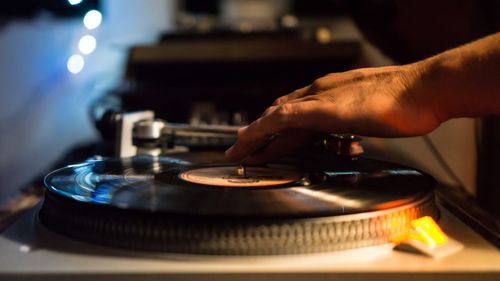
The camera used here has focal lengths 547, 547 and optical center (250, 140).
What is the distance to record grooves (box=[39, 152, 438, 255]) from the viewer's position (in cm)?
53

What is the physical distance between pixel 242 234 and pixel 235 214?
0.07 feet

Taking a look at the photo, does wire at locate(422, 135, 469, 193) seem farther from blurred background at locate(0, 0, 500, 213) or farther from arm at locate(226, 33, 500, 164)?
arm at locate(226, 33, 500, 164)

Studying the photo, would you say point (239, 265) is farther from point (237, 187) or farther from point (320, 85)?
point (320, 85)

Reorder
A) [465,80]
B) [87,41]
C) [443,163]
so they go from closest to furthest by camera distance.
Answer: [465,80] → [443,163] → [87,41]

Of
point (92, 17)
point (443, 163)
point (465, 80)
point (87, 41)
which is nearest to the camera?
point (465, 80)

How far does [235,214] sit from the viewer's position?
20.7 inches

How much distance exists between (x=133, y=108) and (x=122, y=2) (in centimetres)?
91

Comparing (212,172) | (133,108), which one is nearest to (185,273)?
(212,172)

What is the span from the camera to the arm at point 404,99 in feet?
2.09

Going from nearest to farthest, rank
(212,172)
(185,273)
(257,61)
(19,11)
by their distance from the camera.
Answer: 1. (185,273)
2. (212,172)
3. (19,11)
4. (257,61)

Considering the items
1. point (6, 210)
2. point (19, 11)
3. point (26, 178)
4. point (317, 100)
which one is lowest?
point (26, 178)

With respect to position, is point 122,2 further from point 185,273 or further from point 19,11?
point 185,273

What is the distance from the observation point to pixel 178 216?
537 millimetres

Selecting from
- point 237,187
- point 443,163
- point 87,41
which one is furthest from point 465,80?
point 87,41
